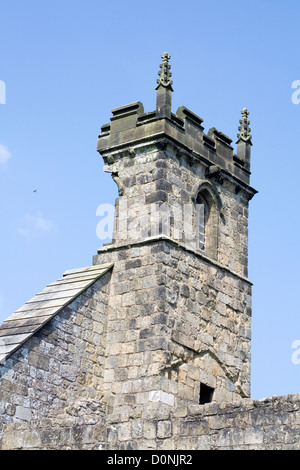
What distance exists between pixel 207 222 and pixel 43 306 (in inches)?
147

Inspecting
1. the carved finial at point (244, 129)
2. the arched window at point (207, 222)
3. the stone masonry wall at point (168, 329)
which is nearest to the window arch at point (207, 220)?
the arched window at point (207, 222)

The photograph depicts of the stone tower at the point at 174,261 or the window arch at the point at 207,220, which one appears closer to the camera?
the stone tower at the point at 174,261

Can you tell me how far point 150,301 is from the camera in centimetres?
1689

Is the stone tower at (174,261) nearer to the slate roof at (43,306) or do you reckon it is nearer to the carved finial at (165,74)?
the carved finial at (165,74)

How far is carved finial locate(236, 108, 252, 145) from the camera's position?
2009cm

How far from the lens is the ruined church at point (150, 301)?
15.8 m

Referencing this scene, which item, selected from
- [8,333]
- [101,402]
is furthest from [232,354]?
[8,333]

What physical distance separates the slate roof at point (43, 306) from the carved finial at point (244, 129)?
4159 mm

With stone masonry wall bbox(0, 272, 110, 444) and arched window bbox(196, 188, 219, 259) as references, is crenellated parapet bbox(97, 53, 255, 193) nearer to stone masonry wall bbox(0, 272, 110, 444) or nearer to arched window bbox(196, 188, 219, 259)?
arched window bbox(196, 188, 219, 259)

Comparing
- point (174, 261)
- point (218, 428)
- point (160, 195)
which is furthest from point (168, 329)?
point (218, 428)

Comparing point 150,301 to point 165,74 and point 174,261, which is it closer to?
point 174,261

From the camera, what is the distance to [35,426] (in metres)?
13.6

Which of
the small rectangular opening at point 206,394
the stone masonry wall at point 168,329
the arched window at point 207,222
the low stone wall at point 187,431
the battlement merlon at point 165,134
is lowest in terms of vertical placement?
the low stone wall at point 187,431

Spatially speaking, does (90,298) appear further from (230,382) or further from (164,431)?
(164,431)
